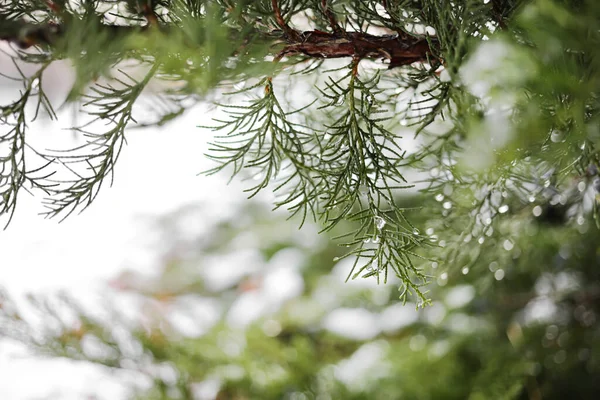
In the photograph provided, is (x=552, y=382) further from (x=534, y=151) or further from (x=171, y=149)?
(x=171, y=149)

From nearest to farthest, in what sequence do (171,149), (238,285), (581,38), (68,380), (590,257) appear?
(581,38) < (590,257) < (68,380) < (238,285) < (171,149)

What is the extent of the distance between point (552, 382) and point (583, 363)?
1.5 inches

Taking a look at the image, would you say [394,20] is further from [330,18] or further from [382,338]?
[382,338]

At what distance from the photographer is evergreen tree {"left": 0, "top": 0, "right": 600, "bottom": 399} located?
6.4 inches

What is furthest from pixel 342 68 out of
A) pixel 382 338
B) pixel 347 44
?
pixel 382 338

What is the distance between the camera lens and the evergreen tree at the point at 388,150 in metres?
0.16

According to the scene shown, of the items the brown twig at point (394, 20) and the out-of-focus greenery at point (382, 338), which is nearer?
the brown twig at point (394, 20)

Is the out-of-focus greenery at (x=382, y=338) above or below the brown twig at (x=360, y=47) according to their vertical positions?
below

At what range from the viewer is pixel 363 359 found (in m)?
0.64

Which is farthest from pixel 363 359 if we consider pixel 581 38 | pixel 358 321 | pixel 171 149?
pixel 171 149

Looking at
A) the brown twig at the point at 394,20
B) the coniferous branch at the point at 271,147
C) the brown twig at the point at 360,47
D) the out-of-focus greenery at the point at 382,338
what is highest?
the brown twig at the point at 394,20

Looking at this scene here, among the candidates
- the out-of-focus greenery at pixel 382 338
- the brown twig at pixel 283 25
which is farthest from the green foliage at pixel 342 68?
the out-of-focus greenery at pixel 382 338

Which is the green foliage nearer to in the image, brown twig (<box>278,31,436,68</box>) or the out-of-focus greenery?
brown twig (<box>278,31,436,68</box>)

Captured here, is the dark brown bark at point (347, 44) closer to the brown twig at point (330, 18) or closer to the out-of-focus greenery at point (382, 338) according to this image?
the brown twig at point (330, 18)
